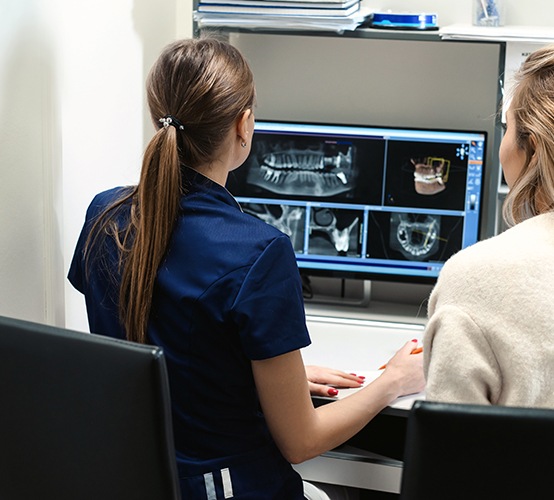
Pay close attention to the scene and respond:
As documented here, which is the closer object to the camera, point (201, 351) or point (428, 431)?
point (428, 431)

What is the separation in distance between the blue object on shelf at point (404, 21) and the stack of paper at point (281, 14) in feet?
0.22

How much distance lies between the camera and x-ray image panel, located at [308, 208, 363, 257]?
2.26 metres

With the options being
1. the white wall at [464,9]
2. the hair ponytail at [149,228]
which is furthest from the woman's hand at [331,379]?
the white wall at [464,9]

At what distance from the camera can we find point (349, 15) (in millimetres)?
2010

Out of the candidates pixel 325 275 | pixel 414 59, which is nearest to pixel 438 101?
pixel 414 59

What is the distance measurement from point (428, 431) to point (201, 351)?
1.54 ft

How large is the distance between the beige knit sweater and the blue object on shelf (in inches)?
41.2

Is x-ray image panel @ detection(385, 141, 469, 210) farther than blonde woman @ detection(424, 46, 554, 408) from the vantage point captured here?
Yes

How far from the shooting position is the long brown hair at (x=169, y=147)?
1.30m

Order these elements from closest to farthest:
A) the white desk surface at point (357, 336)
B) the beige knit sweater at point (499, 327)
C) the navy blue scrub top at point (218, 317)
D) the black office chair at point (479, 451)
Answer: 1. the black office chair at point (479, 451)
2. the beige knit sweater at point (499, 327)
3. the navy blue scrub top at point (218, 317)
4. the white desk surface at point (357, 336)

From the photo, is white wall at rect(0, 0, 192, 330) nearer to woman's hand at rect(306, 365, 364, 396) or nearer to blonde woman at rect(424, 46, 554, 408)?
woman's hand at rect(306, 365, 364, 396)

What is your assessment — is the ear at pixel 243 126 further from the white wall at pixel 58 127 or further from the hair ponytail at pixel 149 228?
Result: the white wall at pixel 58 127

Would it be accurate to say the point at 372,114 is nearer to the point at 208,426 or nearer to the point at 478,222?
the point at 478,222

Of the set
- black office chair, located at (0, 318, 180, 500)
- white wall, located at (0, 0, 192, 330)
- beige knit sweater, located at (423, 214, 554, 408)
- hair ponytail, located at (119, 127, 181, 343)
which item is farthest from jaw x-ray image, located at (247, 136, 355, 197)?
black office chair, located at (0, 318, 180, 500)
